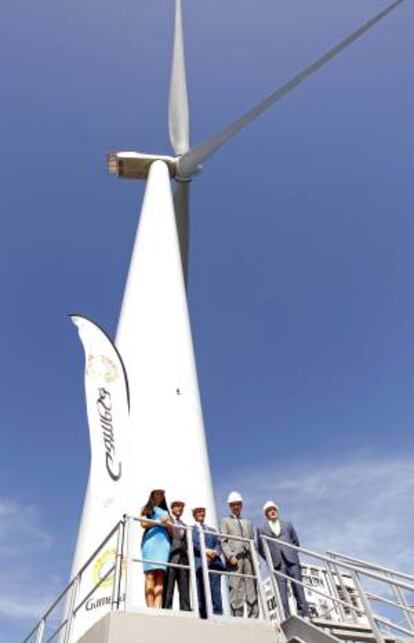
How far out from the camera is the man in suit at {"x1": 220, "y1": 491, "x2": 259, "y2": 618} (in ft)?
27.4

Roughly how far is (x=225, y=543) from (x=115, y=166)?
1877cm

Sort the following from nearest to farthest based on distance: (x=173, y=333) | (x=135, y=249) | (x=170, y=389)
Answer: (x=170, y=389), (x=173, y=333), (x=135, y=249)

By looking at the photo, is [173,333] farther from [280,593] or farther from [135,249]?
[280,593]

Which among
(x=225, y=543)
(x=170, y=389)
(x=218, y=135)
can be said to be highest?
(x=218, y=135)

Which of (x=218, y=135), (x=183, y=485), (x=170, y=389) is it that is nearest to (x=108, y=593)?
(x=183, y=485)

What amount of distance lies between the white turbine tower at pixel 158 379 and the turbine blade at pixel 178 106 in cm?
301

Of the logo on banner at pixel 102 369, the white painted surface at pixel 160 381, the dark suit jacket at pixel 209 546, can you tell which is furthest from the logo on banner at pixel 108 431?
the dark suit jacket at pixel 209 546

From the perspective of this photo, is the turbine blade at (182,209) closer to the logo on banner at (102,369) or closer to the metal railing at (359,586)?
the logo on banner at (102,369)

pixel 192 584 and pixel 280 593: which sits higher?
pixel 280 593

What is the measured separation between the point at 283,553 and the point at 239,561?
2.63ft

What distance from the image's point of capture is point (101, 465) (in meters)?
10.1

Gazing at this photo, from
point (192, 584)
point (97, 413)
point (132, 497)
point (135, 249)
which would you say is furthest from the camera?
point (135, 249)

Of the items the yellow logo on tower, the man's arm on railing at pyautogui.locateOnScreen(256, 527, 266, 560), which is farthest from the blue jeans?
the yellow logo on tower

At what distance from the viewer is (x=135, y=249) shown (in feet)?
56.1
